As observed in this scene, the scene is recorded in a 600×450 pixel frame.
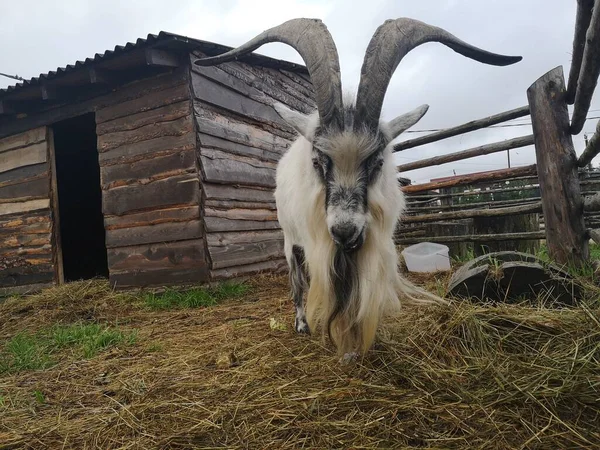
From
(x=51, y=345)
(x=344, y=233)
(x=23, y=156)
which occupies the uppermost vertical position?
(x=23, y=156)

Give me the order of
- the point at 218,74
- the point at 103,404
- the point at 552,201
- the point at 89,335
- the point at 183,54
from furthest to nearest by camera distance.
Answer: the point at 218,74 → the point at 183,54 → the point at 89,335 → the point at 552,201 → the point at 103,404

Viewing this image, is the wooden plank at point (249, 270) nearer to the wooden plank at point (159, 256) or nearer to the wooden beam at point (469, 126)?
the wooden plank at point (159, 256)

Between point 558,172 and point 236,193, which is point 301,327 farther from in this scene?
point 236,193

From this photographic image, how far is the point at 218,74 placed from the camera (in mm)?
6020

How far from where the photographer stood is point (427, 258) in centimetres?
541

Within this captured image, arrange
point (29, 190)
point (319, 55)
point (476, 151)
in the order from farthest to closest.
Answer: point (29, 190) → point (476, 151) → point (319, 55)

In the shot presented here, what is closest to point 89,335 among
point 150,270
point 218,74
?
point 150,270

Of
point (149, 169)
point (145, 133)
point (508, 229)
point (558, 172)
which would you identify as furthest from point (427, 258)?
point (145, 133)

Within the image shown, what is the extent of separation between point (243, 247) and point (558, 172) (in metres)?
4.18

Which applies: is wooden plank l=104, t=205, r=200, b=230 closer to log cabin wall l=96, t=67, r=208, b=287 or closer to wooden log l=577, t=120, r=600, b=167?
log cabin wall l=96, t=67, r=208, b=287

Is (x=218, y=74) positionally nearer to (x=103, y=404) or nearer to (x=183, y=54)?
(x=183, y=54)

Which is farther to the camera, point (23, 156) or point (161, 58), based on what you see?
point (23, 156)

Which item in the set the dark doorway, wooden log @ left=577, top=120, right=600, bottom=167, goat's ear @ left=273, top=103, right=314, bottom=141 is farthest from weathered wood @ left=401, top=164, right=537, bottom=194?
the dark doorway

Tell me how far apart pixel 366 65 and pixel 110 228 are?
16.7ft
